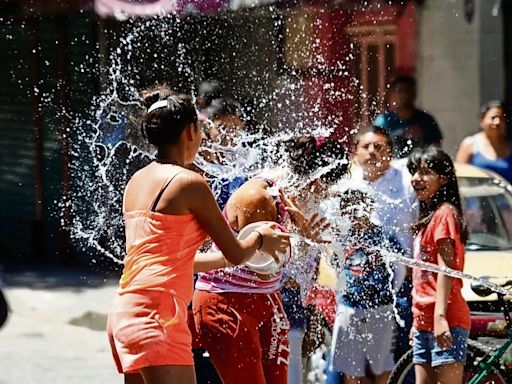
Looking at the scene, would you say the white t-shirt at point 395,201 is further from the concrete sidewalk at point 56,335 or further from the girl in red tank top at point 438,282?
the concrete sidewalk at point 56,335

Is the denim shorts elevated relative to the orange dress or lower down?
lower down

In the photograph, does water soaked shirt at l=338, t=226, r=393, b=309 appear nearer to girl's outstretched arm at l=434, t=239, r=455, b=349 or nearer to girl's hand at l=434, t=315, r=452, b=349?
girl's outstretched arm at l=434, t=239, r=455, b=349

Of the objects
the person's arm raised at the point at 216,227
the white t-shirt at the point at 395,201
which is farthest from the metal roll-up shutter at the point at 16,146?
the person's arm raised at the point at 216,227

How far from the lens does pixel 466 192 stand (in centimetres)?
848

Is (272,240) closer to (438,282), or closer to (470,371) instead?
(438,282)

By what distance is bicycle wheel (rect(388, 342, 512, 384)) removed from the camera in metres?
6.75

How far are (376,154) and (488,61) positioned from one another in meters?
6.92

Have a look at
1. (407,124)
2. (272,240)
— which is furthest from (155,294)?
(407,124)

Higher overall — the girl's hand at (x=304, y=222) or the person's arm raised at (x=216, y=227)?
the person's arm raised at (x=216, y=227)

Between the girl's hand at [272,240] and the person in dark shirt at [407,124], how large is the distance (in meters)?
3.80

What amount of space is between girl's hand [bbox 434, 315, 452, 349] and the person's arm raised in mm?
1612

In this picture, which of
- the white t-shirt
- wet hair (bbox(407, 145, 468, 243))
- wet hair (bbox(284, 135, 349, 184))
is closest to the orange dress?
wet hair (bbox(284, 135, 349, 184))

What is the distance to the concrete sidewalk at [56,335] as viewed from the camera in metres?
8.86

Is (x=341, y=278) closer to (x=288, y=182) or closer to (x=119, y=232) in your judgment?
(x=288, y=182)
